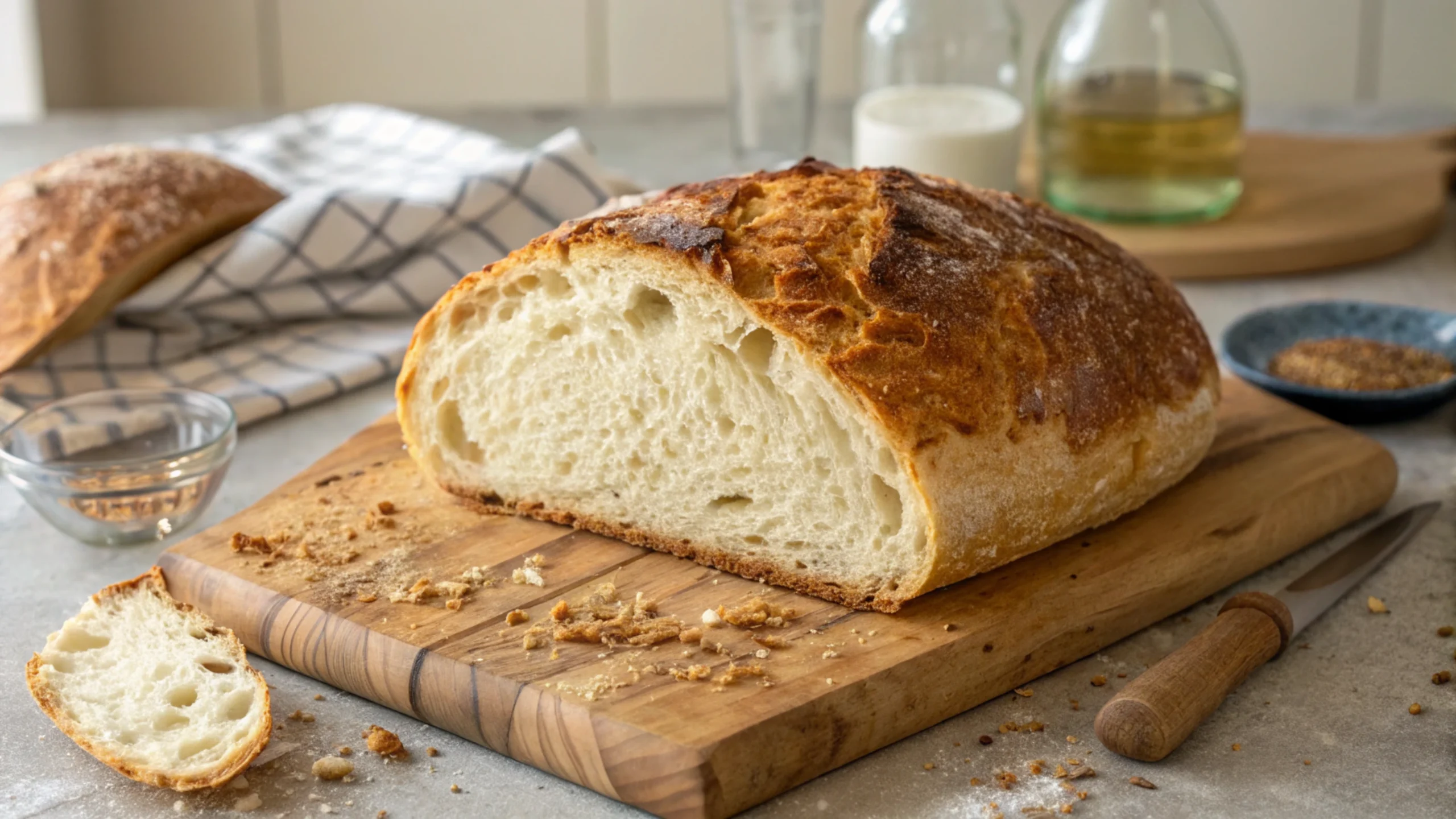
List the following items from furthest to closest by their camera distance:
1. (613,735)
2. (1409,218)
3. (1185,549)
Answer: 1. (1409,218)
2. (1185,549)
3. (613,735)

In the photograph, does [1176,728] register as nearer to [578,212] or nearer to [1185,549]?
[1185,549]

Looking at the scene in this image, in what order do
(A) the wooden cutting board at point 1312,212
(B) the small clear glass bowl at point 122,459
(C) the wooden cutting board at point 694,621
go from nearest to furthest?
(C) the wooden cutting board at point 694,621
(B) the small clear glass bowl at point 122,459
(A) the wooden cutting board at point 1312,212

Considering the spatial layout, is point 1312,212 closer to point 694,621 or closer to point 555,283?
point 555,283

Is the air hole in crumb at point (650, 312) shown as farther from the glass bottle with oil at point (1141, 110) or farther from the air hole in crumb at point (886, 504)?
the glass bottle with oil at point (1141, 110)

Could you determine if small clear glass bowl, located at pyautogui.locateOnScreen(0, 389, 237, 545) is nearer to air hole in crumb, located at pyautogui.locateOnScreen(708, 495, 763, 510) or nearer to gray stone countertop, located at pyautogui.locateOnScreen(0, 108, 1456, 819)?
gray stone countertop, located at pyautogui.locateOnScreen(0, 108, 1456, 819)

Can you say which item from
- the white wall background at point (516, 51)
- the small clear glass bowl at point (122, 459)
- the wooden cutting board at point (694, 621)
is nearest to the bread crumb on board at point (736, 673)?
the wooden cutting board at point (694, 621)

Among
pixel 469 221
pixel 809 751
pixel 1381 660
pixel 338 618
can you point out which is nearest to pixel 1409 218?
pixel 1381 660
